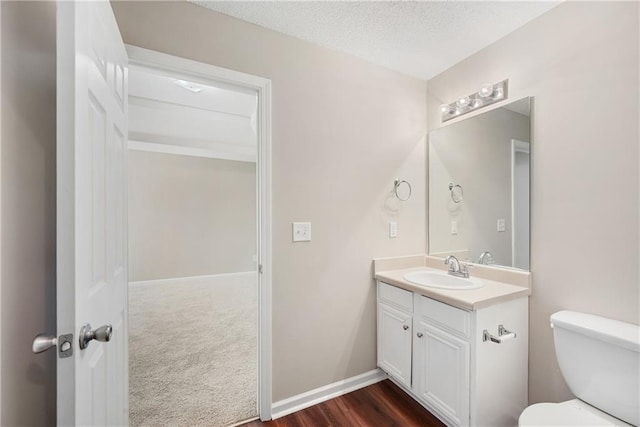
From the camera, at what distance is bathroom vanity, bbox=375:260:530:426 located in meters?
1.40

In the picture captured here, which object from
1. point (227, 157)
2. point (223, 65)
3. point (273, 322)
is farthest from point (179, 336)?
point (227, 157)

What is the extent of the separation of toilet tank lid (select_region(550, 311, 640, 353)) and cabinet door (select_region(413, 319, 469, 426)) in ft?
1.53

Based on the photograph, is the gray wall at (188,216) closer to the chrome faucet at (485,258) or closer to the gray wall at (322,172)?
the gray wall at (322,172)

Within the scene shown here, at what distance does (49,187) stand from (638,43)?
98.7 inches

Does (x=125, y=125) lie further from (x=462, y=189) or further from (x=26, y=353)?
(x=462, y=189)

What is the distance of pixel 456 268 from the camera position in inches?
75.6

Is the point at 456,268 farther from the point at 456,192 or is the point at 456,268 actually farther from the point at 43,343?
the point at 43,343

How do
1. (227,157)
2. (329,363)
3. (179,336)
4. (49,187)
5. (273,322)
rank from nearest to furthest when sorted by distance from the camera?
(49,187)
(273,322)
(329,363)
(179,336)
(227,157)

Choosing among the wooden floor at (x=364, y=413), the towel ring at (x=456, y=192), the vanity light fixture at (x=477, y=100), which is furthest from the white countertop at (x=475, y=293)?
the vanity light fixture at (x=477, y=100)

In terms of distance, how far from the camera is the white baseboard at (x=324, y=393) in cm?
172

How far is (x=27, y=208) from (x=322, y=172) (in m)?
1.40

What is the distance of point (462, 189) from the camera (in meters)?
2.08

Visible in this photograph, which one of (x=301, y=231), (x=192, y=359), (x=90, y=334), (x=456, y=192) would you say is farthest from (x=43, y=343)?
(x=456, y=192)

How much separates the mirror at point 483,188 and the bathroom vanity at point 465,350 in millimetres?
277
